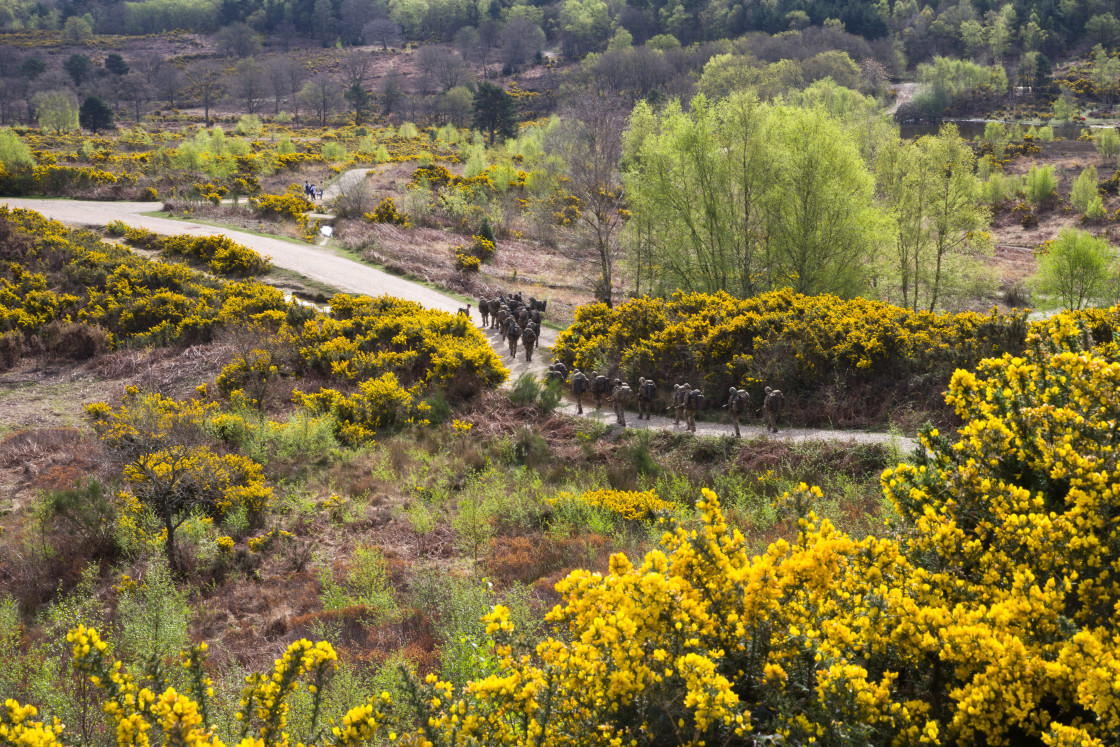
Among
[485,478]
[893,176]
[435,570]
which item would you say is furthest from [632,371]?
[893,176]

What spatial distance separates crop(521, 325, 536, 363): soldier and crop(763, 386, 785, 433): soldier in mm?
5890

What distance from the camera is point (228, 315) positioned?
16.5 metres

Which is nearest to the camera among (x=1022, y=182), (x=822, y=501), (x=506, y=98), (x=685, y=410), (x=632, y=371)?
(x=822, y=501)

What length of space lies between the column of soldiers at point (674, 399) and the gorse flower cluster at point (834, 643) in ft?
23.2

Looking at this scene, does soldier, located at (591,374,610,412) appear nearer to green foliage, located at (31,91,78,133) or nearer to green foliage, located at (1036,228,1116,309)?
green foliage, located at (1036,228,1116,309)

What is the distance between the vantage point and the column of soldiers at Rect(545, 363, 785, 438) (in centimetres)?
1127

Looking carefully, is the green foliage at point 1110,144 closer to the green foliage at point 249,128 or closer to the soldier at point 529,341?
the soldier at point 529,341

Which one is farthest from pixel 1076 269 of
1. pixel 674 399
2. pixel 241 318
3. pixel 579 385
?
pixel 241 318

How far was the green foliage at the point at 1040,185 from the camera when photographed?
42.8 metres

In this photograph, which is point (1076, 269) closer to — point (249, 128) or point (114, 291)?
point (114, 291)

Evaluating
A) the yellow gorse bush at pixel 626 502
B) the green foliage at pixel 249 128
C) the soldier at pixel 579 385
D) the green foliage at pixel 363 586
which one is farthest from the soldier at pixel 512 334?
the green foliage at pixel 249 128

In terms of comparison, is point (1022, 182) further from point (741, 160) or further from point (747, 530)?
point (747, 530)

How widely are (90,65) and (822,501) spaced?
3700 inches

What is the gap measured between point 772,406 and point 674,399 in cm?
192
